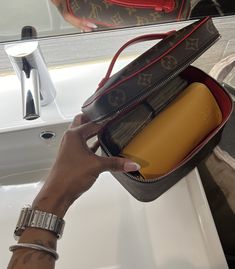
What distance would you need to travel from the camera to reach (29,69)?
540 mm

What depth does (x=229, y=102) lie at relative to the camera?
1.74 ft

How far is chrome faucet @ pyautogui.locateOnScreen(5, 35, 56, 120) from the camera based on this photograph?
1.66 ft

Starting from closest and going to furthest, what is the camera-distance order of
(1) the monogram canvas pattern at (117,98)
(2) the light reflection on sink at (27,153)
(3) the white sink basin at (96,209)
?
(1) the monogram canvas pattern at (117,98)
(3) the white sink basin at (96,209)
(2) the light reflection on sink at (27,153)

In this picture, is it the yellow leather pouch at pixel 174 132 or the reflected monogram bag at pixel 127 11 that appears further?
the reflected monogram bag at pixel 127 11

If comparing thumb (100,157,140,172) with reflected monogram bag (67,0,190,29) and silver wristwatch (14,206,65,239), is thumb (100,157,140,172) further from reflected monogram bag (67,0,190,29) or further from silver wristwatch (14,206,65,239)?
reflected monogram bag (67,0,190,29)

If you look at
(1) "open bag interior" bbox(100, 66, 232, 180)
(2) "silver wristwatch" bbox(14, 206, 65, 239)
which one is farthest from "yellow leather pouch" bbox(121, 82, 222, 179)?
(2) "silver wristwatch" bbox(14, 206, 65, 239)

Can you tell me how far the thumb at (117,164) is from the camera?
1.45ft

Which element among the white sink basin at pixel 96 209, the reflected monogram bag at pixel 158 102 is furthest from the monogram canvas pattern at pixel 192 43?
the white sink basin at pixel 96 209

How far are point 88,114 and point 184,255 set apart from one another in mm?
247

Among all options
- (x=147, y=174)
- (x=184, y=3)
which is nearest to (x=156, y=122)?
(x=147, y=174)

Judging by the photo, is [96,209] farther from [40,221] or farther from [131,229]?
[40,221]

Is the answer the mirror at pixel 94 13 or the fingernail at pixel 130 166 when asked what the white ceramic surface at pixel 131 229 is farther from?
the mirror at pixel 94 13

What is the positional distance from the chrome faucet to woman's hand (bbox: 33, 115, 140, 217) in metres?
0.09

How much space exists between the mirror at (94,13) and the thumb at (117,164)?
1.00 feet
